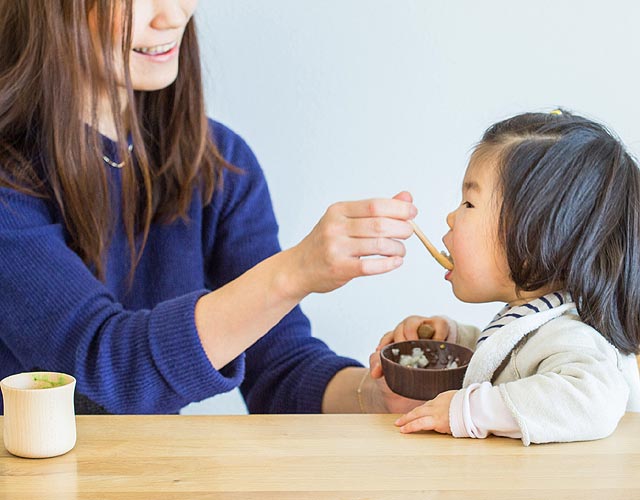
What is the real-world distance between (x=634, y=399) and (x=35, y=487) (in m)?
0.76

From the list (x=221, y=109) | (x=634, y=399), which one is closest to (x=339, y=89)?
(x=221, y=109)

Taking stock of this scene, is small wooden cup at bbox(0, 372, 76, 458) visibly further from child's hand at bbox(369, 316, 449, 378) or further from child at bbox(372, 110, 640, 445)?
child's hand at bbox(369, 316, 449, 378)

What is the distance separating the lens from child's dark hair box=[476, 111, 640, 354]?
1106 mm

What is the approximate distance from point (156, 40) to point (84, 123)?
18 cm

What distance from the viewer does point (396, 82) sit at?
1.80m

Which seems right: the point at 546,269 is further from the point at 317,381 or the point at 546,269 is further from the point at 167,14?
the point at 167,14

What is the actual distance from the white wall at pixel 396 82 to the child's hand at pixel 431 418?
0.84m

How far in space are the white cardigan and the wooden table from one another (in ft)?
0.08

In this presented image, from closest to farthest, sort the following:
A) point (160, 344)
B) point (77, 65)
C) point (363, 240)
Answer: point (363, 240)
point (160, 344)
point (77, 65)

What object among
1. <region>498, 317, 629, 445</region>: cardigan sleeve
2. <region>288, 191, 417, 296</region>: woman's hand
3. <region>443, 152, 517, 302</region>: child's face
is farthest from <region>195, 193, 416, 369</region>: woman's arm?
<region>498, 317, 629, 445</region>: cardigan sleeve

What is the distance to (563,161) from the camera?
114 cm

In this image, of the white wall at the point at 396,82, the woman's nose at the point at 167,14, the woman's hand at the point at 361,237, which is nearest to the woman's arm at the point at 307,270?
the woman's hand at the point at 361,237

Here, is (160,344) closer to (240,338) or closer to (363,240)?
(240,338)

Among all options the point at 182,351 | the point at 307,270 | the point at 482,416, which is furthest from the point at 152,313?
the point at 482,416
